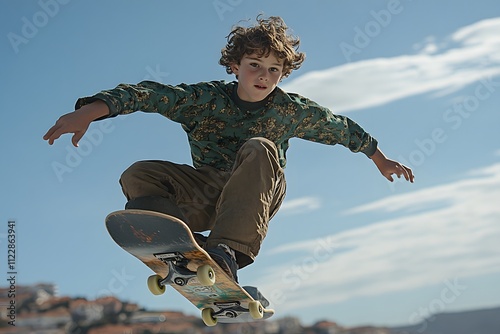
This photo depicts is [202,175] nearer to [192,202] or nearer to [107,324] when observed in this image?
[192,202]

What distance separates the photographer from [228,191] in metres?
5.48

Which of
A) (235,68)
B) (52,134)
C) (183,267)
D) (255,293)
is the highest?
(235,68)

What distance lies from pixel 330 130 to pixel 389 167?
880mm

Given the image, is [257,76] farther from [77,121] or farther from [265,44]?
[77,121]

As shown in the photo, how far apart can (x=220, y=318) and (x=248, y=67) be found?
226cm

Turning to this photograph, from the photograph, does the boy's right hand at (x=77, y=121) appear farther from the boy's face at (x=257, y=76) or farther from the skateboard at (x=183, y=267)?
the boy's face at (x=257, y=76)

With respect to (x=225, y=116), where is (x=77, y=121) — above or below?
below

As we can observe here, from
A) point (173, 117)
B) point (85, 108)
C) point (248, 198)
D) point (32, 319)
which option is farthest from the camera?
point (32, 319)

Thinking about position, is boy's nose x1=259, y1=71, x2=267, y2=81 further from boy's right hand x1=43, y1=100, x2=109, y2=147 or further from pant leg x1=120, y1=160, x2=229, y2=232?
boy's right hand x1=43, y1=100, x2=109, y2=147

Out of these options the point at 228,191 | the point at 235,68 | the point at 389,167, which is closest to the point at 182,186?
the point at 228,191

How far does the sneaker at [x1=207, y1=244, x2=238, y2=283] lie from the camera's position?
17.5ft

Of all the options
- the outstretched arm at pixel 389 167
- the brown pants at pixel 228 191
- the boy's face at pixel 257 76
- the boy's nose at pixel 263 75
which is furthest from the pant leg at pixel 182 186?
the outstretched arm at pixel 389 167

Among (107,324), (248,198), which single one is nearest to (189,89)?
(248,198)

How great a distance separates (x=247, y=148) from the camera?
5496mm
